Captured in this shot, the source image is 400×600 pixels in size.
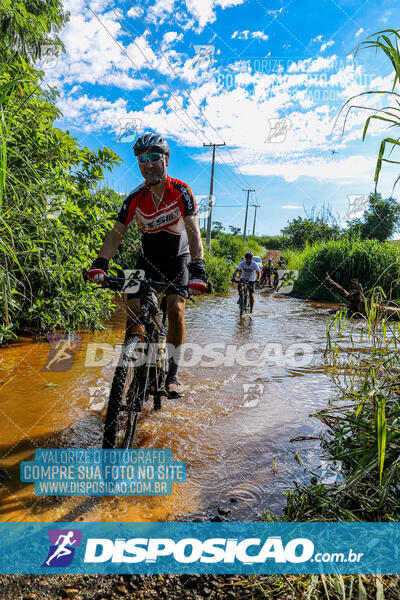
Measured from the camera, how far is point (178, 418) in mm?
3682

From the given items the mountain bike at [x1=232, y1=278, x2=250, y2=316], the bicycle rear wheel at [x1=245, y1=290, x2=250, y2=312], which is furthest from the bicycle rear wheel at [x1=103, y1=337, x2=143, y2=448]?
the bicycle rear wheel at [x1=245, y1=290, x2=250, y2=312]

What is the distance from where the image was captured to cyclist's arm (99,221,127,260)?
3.29 m

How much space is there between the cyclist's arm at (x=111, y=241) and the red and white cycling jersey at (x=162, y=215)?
11 centimetres

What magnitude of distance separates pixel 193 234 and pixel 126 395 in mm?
1581

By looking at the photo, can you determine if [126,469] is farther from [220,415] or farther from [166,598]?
[220,415]

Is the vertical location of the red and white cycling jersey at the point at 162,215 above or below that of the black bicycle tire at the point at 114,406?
above

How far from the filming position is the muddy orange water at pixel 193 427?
2334 millimetres

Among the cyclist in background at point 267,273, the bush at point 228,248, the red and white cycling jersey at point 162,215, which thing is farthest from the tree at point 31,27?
the bush at point 228,248

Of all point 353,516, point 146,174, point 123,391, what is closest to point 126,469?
point 123,391

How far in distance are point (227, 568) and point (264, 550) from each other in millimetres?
210

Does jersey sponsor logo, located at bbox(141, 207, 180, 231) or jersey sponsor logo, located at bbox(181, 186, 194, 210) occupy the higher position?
jersey sponsor logo, located at bbox(181, 186, 194, 210)

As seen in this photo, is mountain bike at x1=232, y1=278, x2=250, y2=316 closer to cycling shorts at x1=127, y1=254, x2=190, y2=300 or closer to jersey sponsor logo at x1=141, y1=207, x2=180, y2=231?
cycling shorts at x1=127, y1=254, x2=190, y2=300

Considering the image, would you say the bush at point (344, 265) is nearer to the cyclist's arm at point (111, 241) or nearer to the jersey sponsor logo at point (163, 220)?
the jersey sponsor logo at point (163, 220)

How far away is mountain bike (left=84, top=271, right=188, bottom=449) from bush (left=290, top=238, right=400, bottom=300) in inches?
528
